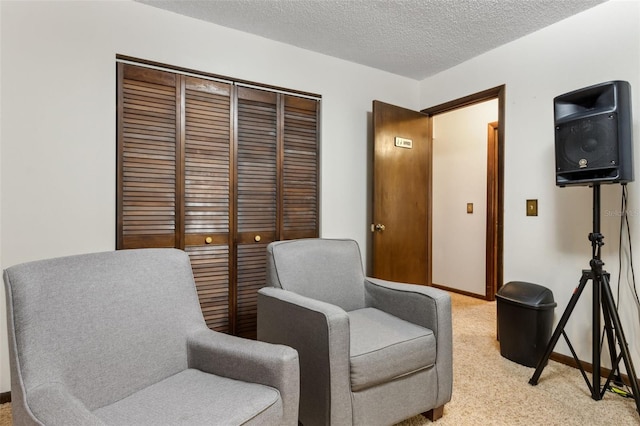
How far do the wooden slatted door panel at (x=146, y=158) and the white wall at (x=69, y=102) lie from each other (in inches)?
2.5

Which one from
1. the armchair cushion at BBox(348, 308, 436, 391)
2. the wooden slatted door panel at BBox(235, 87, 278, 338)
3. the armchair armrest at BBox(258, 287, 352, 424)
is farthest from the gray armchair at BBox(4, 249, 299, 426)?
the wooden slatted door panel at BBox(235, 87, 278, 338)

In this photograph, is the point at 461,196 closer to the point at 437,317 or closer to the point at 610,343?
the point at 610,343

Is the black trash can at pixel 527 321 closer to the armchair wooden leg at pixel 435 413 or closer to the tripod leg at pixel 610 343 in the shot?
the tripod leg at pixel 610 343

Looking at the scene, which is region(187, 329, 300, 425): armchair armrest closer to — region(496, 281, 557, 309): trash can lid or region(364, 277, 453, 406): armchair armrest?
region(364, 277, 453, 406): armchair armrest

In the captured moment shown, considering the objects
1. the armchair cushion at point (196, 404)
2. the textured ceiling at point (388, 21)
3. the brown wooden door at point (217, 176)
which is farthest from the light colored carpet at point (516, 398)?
the textured ceiling at point (388, 21)

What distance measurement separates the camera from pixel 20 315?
42.5 inches

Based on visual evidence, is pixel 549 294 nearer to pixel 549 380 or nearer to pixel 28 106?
pixel 549 380

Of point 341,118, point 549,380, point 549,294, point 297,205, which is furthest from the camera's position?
point 341,118

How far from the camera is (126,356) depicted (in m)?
1.25

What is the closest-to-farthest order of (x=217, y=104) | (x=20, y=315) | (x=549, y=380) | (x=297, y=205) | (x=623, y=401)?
1. (x=20, y=315)
2. (x=623, y=401)
3. (x=549, y=380)
4. (x=217, y=104)
5. (x=297, y=205)

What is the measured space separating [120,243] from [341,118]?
6.49 ft

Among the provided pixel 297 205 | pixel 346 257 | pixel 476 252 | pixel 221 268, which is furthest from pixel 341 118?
pixel 476 252

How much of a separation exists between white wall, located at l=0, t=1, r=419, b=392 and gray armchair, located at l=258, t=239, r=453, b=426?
3.89 ft

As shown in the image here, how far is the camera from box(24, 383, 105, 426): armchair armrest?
2.82 feet
